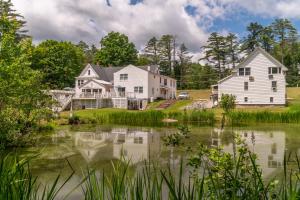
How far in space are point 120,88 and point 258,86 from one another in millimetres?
19602

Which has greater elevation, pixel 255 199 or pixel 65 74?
pixel 65 74

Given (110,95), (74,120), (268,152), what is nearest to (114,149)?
(268,152)

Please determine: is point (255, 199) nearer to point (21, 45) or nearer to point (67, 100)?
point (21, 45)

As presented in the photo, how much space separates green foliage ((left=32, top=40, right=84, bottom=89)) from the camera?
49906 millimetres

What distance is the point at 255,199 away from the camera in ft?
7.36

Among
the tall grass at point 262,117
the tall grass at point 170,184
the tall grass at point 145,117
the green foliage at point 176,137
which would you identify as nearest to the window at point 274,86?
the tall grass at point 262,117

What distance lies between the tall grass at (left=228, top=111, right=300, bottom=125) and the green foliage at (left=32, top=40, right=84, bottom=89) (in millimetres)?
29942

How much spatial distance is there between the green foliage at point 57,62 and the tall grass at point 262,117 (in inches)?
1179

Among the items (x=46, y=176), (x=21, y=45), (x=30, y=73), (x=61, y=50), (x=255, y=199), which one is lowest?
(x=46, y=176)

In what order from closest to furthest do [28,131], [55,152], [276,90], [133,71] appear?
[55,152] < [28,131] < [276,90] < [133,71]

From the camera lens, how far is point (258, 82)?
4056cm

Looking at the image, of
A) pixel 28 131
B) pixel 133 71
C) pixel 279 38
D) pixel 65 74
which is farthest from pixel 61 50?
pixel 279 38

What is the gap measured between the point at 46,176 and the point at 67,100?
3333 centimetres

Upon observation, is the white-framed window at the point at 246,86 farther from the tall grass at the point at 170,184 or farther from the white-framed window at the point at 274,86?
the tall grass at the point at 170,184
